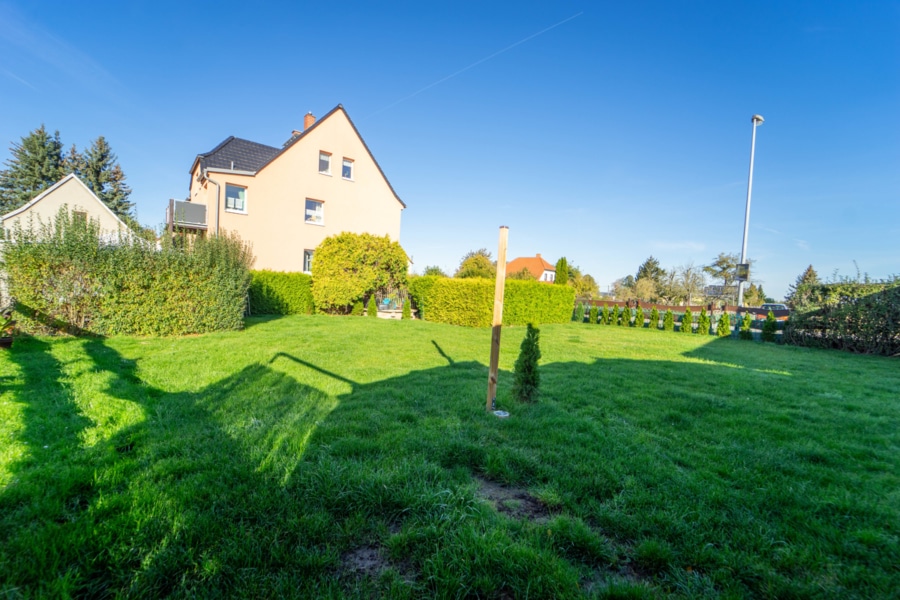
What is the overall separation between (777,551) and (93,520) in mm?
3605

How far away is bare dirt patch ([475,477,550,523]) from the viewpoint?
2.24 m

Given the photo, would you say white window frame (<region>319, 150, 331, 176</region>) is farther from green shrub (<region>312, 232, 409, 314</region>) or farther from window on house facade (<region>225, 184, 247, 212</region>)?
green shrub (<region>312, 232, 409, 314</region>)

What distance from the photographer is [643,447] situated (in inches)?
127

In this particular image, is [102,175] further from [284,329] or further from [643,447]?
[643,447]

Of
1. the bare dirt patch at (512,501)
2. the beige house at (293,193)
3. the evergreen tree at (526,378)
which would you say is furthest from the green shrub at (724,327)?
the beige house at (293,193)

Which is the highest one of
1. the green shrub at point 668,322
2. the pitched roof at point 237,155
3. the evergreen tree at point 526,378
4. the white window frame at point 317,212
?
the pitched roof at point 237,155

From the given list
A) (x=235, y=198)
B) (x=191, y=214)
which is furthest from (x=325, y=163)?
(x=191, y=214)

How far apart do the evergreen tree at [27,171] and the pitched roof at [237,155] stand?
89.2 ft

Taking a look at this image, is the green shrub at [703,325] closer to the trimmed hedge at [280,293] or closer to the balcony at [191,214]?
the trimmed hedge at [280,293]

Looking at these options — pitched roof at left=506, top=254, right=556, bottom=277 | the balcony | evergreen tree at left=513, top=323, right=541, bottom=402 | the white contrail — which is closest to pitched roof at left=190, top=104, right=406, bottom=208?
the balcony

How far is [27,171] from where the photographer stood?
33.8 m

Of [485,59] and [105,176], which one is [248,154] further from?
[105,176]

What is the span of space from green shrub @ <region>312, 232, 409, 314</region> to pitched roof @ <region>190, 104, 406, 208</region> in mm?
5893

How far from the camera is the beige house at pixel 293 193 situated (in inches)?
661
